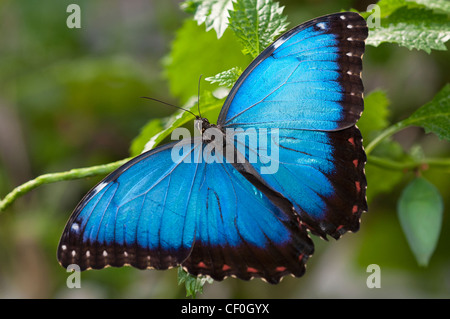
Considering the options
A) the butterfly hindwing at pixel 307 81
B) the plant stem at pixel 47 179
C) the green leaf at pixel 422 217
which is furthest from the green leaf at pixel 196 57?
the green leaf at pixel 422 217

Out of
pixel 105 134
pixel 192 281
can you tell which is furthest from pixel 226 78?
pixel 105 134

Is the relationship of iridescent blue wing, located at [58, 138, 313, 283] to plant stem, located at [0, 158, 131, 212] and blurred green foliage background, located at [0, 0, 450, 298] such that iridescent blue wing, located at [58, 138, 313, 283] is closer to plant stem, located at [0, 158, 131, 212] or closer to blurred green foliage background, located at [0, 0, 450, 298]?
plant stem, located at [0, 158, 131, 212]

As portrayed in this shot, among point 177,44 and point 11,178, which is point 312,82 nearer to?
point 177,44

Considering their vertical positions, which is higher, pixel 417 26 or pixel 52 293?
pixel 417 26

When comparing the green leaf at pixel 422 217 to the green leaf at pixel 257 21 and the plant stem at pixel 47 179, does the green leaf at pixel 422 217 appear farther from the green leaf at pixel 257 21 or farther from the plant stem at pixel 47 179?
the plant stem at pixel 47 179
